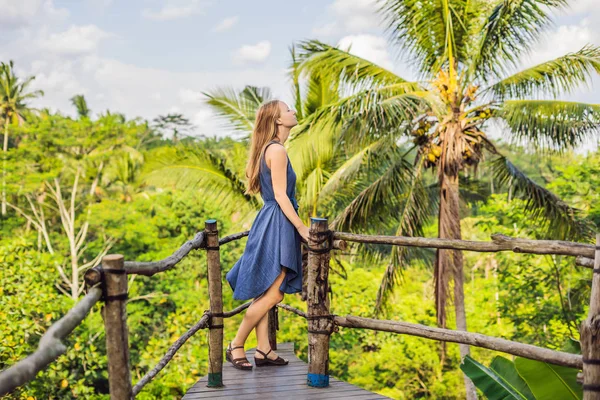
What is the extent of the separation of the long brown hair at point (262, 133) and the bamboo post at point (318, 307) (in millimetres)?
480

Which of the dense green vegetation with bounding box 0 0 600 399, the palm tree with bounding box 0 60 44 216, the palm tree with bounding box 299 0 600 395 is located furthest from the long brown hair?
the palm tree with bounding box 0 60 44 216

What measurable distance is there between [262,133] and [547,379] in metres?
2.01

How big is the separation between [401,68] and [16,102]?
2007cm

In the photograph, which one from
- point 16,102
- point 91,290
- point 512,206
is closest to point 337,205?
point 512,206

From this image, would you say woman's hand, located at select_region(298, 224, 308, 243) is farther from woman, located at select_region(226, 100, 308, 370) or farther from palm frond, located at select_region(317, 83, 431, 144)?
palm frond, located at select_region(317, 83, 431, 144)

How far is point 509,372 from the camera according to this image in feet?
10.9

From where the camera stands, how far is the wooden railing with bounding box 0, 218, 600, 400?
210 cm

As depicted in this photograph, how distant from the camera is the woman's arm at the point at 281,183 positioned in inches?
154

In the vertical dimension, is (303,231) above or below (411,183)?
below

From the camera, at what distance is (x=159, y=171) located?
40.8 feet

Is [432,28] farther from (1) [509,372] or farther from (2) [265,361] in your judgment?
(1) [509,372]

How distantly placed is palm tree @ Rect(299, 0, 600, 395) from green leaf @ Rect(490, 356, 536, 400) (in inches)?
260

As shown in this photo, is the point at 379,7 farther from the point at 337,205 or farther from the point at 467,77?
the point at 337,205

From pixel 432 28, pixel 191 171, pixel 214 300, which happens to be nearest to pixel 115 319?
pixel 214 300
